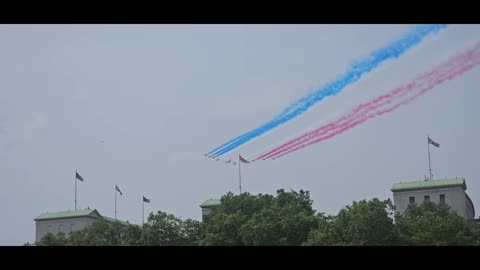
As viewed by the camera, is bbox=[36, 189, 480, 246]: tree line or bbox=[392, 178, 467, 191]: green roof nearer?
bbox=[36, 189, 480, 246]: tree line

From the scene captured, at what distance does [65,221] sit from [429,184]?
Result: 48541 millimetres

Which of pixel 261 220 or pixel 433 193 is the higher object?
pixel 433 193

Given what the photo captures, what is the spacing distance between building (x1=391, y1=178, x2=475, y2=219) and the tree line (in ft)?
72.7

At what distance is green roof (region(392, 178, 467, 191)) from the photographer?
8900 cm

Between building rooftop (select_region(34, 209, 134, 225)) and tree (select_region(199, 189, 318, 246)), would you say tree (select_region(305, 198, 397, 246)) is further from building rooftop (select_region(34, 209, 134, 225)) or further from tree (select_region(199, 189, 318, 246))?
building rooftop (select_region(34, 209, 134, 225))

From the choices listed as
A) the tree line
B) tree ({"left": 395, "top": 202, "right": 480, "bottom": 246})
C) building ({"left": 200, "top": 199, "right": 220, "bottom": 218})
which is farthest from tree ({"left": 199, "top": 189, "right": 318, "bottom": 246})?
building ({"left": 200, "top": 199, "right": 220, "bottom": 218})

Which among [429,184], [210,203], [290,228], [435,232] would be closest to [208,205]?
[210,203]

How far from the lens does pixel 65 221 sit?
8931 cm

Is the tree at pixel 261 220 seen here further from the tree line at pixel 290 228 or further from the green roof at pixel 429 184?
the green roof at pixel 429 184

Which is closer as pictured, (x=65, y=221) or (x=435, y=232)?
(x=435, y=232)

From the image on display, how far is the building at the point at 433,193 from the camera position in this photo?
289 ft

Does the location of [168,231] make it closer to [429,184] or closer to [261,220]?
[261,220]
